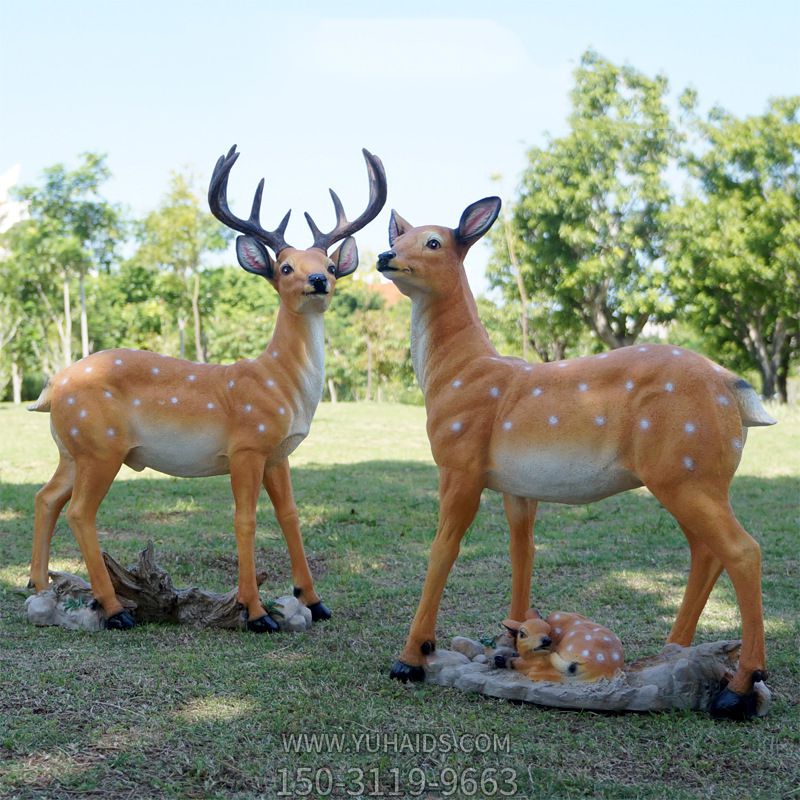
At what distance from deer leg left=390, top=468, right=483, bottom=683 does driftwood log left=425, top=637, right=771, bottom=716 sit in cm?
25

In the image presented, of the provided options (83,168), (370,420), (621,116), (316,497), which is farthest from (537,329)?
(316,497)

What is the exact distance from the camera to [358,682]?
4176mm

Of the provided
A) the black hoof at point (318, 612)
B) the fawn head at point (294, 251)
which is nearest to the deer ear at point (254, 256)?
the fawn head at point (294, 251)

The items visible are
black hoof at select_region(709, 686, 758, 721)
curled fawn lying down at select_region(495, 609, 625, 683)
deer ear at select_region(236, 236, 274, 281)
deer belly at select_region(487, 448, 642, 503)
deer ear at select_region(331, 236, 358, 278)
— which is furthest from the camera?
deer ear at select_region(331, 236, 358, 278)

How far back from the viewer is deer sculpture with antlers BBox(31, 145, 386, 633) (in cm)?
506

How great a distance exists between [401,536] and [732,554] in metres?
4.29

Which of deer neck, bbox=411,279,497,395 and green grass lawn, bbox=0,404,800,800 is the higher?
deer neck, bbox=411,279,497,395

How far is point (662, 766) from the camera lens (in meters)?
3.31

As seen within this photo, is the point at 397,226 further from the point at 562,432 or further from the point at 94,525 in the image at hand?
the point at 94,525

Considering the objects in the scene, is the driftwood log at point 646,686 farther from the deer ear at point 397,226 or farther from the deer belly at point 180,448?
the deer ear at point 397,226

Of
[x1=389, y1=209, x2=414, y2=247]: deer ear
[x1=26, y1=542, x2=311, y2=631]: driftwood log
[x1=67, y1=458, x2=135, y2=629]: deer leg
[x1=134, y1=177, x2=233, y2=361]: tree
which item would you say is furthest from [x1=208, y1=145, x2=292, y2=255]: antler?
[x1=134, y1=177, x2=233, y2=361]: tree

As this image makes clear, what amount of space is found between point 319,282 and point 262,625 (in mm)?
1850

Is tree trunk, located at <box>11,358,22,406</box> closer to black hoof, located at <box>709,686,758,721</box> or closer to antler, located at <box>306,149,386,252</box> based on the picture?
antler, located at <box>306,149,386,252</box>

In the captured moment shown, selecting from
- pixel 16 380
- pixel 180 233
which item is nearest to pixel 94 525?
pixel 180 233
